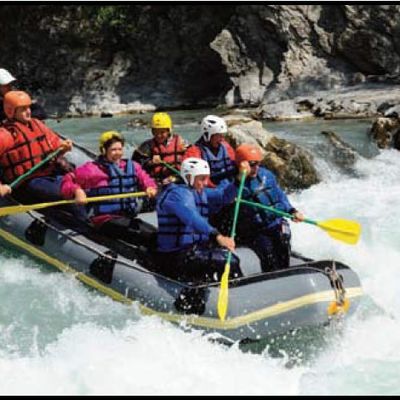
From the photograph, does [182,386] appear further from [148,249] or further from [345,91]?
[345,91]

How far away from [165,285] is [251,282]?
2.06ft

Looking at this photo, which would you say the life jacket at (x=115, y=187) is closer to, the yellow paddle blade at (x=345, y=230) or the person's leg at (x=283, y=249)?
the person's leg at (x=283, y=249)

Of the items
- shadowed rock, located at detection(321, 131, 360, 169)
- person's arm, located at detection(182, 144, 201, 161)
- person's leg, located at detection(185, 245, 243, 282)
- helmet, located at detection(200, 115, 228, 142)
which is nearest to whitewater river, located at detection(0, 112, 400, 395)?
person's leg, located at detection(185, 245, 243, 282)

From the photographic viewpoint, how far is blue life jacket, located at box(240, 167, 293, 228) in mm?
5719

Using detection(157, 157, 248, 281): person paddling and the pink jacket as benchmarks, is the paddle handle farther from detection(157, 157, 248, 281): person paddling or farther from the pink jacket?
the pink jacket

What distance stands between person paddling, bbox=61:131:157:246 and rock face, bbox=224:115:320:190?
3841mm

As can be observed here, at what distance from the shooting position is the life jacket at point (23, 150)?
6648mm

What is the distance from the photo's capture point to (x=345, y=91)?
624 inches

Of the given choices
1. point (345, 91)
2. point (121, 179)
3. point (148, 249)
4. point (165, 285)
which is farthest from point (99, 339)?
point (345, 91)

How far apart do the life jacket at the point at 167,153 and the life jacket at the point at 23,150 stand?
3.58ft

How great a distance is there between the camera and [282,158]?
33.4 feet

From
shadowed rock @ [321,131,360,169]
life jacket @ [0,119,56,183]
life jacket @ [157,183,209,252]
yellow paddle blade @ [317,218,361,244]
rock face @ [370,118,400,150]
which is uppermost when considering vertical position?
life jacket @ [0,119,56,183]

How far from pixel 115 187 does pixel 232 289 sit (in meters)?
1.56

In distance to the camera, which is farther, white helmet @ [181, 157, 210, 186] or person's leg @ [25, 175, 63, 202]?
person's leg @ [25, 175, 63, 202]
